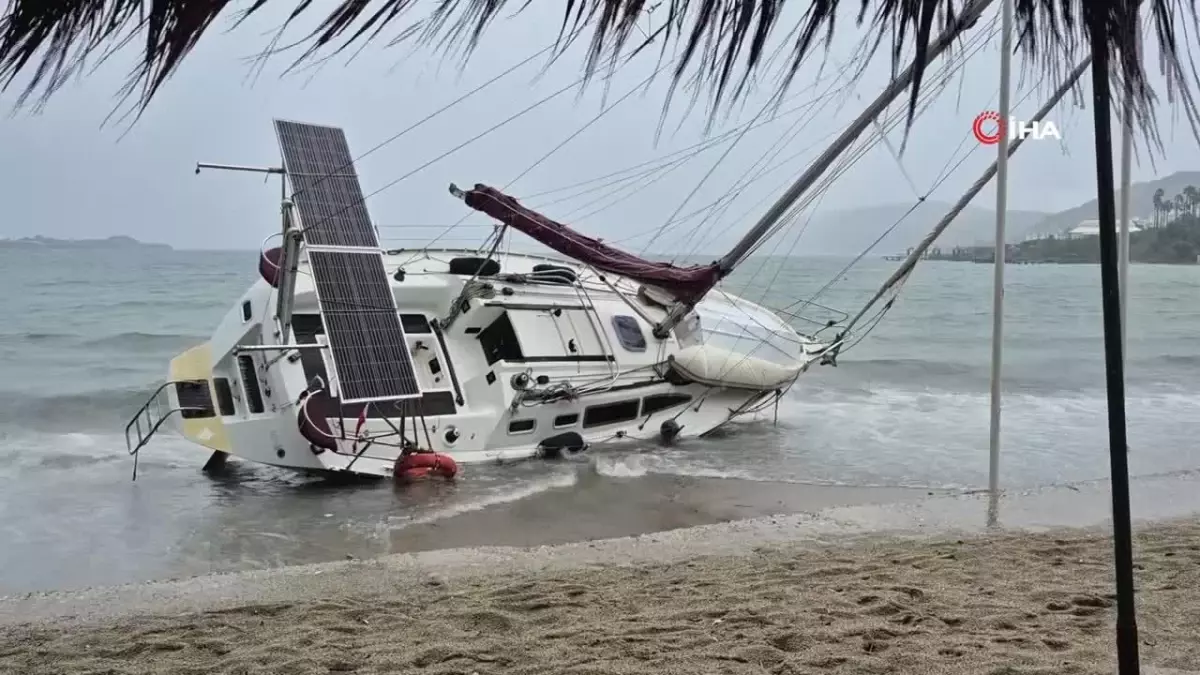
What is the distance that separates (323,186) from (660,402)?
6.24 meters

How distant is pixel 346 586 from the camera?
7.27m

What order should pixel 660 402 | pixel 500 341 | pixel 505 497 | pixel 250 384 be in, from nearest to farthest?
pixel 505 497 < pixel 250 384 < pixel 500 341 < pixel 660 402

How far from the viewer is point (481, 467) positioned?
13.3 meters

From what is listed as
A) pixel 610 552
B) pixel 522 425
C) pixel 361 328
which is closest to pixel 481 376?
pixel 522 425

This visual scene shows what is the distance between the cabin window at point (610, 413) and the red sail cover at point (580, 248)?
6.28ft

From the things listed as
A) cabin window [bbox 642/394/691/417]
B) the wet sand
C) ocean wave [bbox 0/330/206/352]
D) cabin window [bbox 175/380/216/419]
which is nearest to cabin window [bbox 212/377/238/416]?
cabin window [bbox 175/380/216/419]

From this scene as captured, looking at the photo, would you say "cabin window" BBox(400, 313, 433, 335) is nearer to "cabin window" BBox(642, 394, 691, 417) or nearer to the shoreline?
"cabin window" BBox(642, 394, 691, 417)

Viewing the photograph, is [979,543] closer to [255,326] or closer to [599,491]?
[599,491]

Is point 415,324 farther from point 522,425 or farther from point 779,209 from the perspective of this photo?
point 779,209

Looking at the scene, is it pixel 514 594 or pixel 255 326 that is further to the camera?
pixel 255 326

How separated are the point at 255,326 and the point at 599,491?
17.6ft

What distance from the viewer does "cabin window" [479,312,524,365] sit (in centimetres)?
1447

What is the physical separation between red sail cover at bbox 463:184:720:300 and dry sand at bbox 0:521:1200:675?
812 cm

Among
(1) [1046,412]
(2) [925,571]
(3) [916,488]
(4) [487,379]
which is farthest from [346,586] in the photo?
(1) [1046,412]
